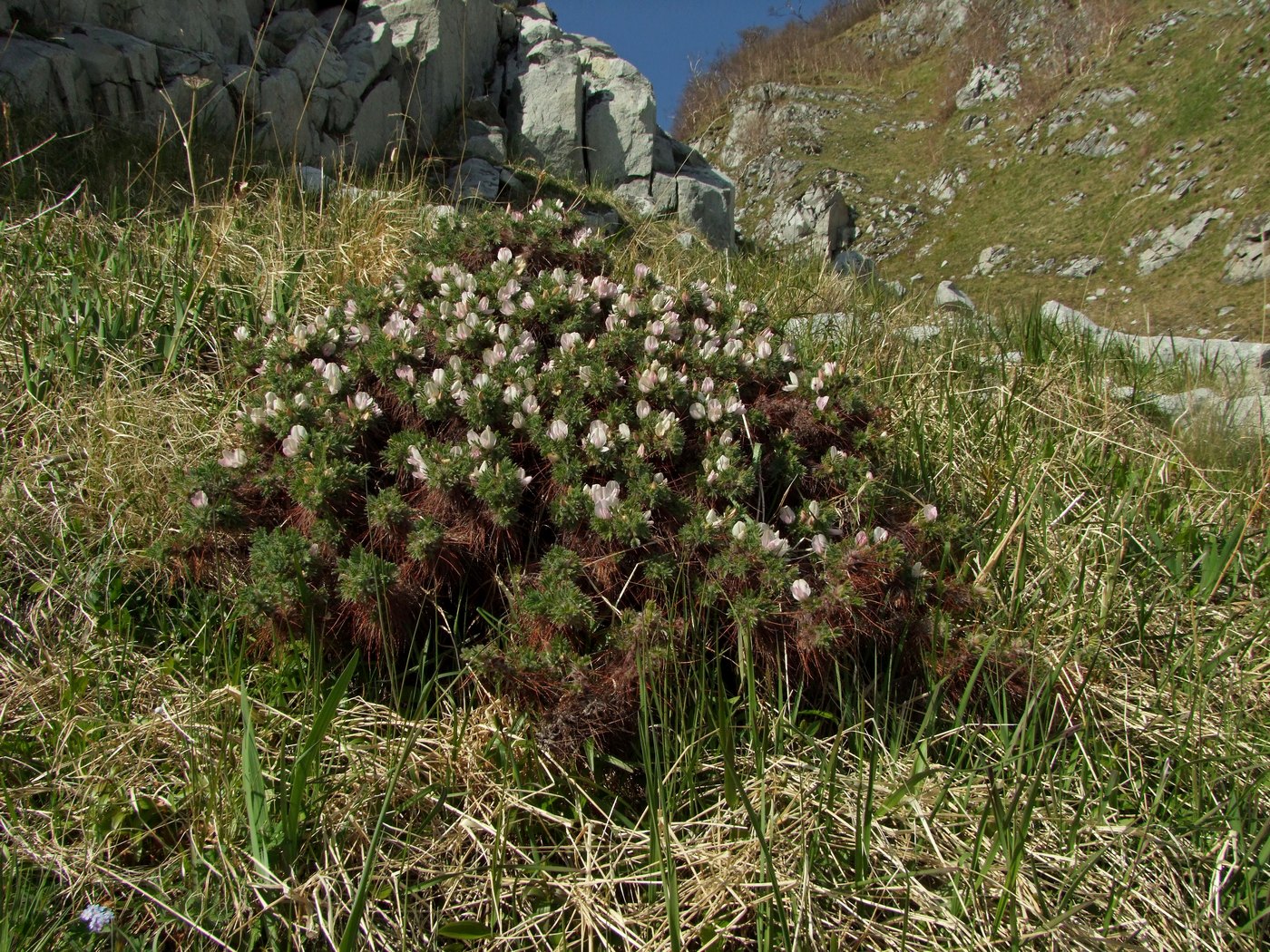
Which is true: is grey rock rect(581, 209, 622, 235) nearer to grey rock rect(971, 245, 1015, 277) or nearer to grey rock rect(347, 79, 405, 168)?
grey rock rect(347, 79, 405, 168)

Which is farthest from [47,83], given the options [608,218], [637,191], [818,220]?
[818,220]

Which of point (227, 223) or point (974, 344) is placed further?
point (974, 344)

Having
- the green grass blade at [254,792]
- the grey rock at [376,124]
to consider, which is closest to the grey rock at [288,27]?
the grey rock at [376,124]

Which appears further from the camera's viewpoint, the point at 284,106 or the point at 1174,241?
the point at 1174,241

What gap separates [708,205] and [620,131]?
5.62 ft

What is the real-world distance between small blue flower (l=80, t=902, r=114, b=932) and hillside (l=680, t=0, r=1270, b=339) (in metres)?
11.3

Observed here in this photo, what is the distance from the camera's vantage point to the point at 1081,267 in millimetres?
15594

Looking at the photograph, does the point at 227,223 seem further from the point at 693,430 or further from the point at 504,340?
the point at 693,430

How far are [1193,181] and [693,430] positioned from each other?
55.7 ft

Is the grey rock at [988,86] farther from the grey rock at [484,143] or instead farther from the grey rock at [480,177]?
the grey rock at [480,177]

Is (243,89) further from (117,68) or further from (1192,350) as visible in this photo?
(1192,350)

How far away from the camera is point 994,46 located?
23.6m

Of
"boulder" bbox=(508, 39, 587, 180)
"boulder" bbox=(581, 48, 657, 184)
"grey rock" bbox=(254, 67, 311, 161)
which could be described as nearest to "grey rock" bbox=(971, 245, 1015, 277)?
"boulder" bbox=(581, 48, 657, 184)

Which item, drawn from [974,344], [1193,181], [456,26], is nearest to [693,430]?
[974,344]
